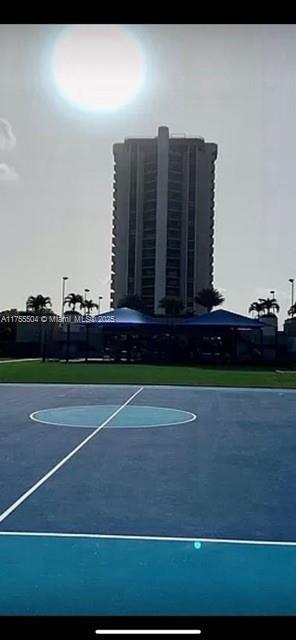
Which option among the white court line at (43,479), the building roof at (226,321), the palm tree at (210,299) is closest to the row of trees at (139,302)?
the palm tree at (210,299)

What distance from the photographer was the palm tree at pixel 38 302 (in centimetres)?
6263

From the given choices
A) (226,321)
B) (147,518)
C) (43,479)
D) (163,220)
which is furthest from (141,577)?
(163,220)

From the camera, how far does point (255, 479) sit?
578 centimetres

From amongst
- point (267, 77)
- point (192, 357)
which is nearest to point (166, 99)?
point (267, 77)

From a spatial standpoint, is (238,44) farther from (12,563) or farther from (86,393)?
(86,393)

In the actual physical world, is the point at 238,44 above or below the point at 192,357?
above

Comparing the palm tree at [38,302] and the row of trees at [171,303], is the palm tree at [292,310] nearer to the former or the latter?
the row of trees at [171,303]

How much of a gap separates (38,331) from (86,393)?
24.9 m

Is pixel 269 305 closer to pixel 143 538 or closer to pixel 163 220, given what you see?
pixel 163 220

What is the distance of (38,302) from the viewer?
63.1m
